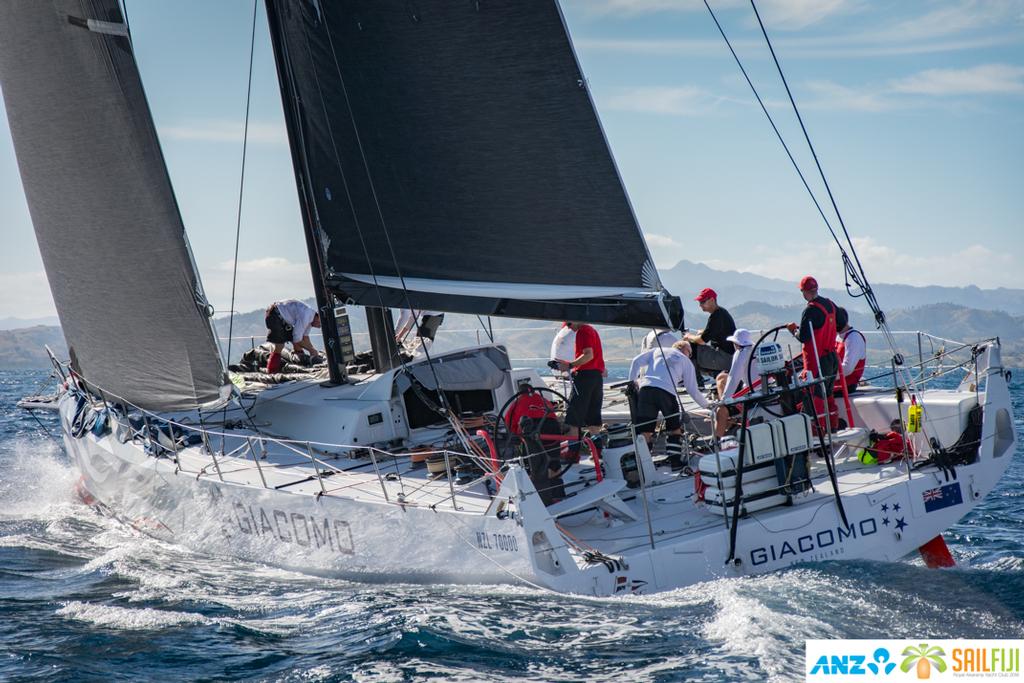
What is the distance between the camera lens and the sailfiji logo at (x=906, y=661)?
5363 millimetres

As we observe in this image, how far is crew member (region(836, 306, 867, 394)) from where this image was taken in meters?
8.95

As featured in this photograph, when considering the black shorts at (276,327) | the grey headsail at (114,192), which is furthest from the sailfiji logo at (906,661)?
the black shorts at (276,327)

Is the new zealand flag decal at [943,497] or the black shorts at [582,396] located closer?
the new zealand flag decal at [943,497]

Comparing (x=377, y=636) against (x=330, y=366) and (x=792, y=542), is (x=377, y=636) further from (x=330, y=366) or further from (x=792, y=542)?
(x=330, y=366)

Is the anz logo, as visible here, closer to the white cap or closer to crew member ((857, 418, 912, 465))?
crew member ((857, 418, 912, 465))

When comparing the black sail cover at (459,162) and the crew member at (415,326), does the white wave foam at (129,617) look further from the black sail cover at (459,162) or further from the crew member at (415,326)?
the crew member at (415,326)

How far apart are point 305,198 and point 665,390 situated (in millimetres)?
3943

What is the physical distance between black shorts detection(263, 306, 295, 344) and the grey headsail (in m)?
2.29

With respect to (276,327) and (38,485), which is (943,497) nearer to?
(276,327)

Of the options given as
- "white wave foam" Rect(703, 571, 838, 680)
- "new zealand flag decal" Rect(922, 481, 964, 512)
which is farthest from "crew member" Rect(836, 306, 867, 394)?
"white wave foam" Rect(703, 571, 838, 680)

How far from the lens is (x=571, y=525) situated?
743cm

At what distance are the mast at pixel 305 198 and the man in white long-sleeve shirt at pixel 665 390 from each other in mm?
3022

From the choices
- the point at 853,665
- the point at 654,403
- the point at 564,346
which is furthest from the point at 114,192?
the point at 853,665

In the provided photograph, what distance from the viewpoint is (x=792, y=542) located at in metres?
6.87
